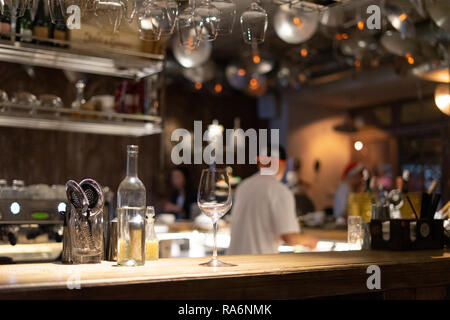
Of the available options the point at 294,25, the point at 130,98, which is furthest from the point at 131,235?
the point at 294,25

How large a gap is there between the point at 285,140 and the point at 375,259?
6900mm

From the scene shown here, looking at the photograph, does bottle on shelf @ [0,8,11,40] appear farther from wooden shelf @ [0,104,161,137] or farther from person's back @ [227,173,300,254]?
person's back @ [227,173,300,254]

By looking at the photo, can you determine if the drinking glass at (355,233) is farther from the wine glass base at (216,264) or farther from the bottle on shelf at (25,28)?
the bottle on shelf at (25,28)

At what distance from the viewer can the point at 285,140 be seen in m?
8.62

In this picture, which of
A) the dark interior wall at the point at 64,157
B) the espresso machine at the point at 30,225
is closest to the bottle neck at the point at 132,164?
the espresso machine at the point at 30,225

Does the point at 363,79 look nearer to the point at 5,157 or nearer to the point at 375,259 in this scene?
the point at 5,157

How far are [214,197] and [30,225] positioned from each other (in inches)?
66.0

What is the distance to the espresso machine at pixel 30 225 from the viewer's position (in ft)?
9.37

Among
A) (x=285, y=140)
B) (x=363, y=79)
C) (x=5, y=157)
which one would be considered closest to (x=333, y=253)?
(x=5, y=157)

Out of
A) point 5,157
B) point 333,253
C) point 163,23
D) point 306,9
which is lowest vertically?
point 333,253

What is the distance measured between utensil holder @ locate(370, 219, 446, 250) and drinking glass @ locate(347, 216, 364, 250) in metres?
0.14

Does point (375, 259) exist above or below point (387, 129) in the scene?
below

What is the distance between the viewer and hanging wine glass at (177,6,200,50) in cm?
202

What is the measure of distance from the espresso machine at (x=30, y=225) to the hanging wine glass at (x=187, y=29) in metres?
1.14
